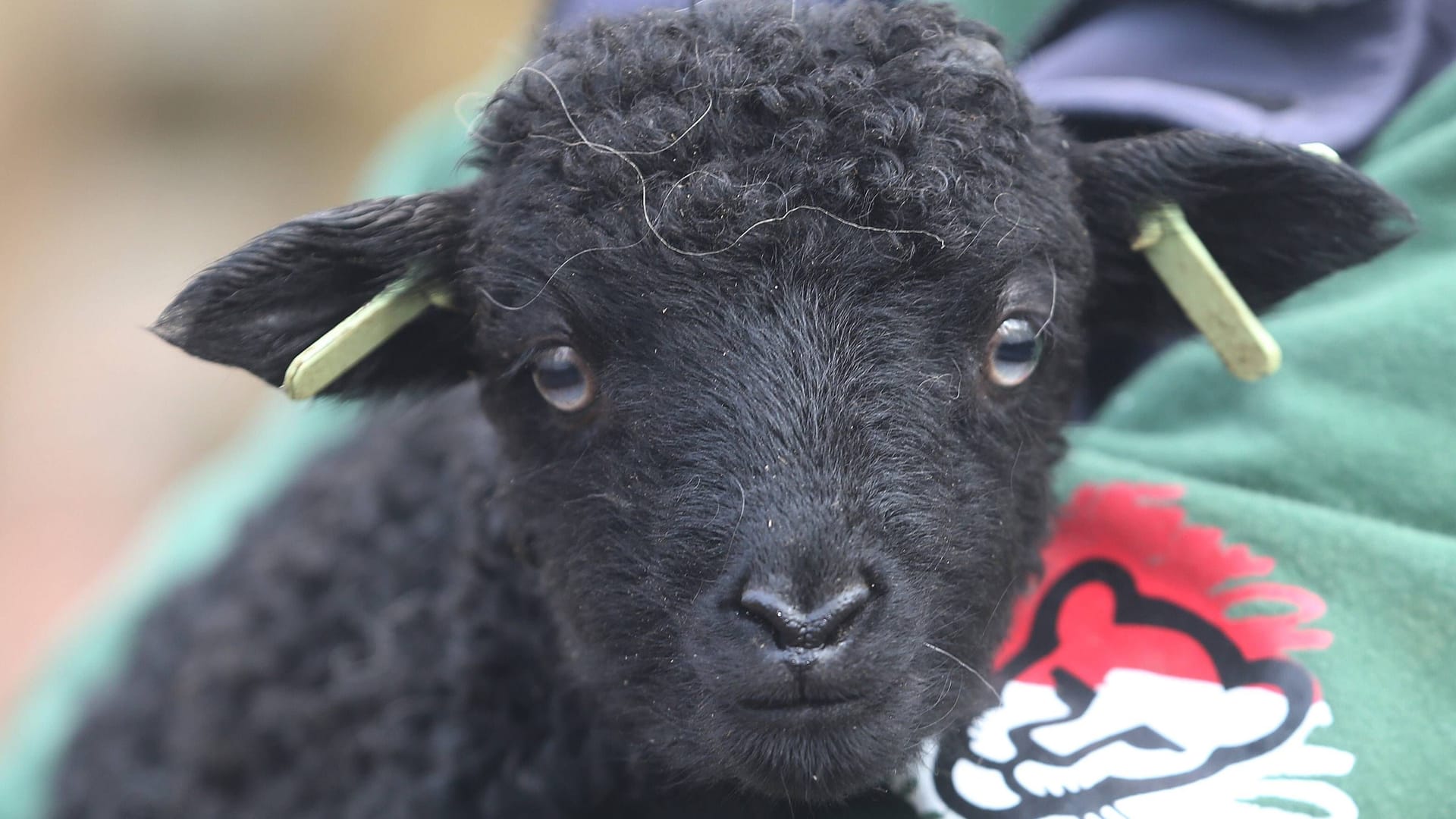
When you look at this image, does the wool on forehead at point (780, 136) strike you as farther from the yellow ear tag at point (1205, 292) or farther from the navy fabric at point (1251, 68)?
the navy fabric at point (1251, 68)

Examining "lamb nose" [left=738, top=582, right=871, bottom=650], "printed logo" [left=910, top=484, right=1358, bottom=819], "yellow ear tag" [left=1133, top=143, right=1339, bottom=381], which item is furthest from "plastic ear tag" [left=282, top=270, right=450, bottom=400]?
"yellow ear tag" [left=1133, top=143, right=1339, bottom=381]

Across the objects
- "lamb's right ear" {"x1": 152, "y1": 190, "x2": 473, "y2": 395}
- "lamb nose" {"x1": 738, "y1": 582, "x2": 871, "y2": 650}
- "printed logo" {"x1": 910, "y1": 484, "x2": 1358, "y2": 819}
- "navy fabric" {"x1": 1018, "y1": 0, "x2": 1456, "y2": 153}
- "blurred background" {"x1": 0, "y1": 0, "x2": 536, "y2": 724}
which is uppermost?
"lamb's right ear" {"x1": 152, "y1": 190, "x2": 473, "y2": 395}

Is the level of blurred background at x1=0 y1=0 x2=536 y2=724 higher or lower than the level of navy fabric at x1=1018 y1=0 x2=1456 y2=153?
lower

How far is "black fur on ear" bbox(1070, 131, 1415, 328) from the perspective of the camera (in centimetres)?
219

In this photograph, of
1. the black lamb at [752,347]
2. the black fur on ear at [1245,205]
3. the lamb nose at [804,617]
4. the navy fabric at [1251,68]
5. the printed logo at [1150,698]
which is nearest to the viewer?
the lamb nose at [804,617]

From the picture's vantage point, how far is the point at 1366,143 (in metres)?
3.04

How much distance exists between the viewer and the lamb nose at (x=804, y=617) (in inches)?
66.6

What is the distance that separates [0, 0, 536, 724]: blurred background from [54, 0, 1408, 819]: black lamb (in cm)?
516

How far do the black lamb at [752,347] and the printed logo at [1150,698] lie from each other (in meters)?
0.15

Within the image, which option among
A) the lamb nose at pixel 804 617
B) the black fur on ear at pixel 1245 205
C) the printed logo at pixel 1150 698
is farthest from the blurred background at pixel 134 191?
the black fur on ear at pixel 1245 205

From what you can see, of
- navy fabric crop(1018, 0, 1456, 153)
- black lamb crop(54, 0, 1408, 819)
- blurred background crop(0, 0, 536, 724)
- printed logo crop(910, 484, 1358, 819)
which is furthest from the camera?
blurred background crop(0, 0, 536, 724)

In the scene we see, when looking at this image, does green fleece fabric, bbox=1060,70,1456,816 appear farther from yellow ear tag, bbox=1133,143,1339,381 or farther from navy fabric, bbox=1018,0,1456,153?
yellow ear tag, bbox=1133,143,1339,381

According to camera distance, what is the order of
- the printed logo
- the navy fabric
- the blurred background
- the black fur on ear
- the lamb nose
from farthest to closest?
the blurred background → the navy fabric → the black fur on ear → the printed logo → the lamb nose

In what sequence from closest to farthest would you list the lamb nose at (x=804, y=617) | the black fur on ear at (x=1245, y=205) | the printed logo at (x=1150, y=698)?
the lamb nose at (x=804, y=617)
the printed logo at (x=1150, y=698)
the black fur on ear at (x=1245, y=205)
